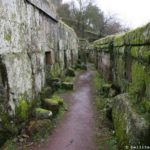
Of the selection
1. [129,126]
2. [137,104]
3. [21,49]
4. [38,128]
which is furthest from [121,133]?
[21,49]

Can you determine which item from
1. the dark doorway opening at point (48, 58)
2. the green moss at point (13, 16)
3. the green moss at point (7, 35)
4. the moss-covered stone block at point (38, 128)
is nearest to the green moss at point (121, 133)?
the moss-covered stone block at point (38, 128)

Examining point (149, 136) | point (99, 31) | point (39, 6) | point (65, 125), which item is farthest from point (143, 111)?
point (99, 31)

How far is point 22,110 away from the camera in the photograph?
477 centimetres

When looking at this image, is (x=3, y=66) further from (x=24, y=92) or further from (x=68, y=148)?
(x=68, y=148)

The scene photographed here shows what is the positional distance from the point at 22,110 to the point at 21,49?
122 cm

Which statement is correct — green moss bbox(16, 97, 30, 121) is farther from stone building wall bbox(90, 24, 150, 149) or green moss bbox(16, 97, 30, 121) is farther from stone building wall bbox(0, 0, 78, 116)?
stone building wall bbox(90, 24, 150, 149)

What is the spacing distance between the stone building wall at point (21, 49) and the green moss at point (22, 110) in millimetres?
99

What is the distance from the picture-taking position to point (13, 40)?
462 cm

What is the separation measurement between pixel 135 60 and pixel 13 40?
224 cm

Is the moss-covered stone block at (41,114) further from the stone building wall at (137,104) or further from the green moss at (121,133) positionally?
the green moss at (121,133)

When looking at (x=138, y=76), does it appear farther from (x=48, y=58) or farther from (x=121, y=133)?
(x=48, y=58)

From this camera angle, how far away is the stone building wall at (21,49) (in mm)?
4203

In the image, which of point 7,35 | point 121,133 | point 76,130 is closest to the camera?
point 121,133

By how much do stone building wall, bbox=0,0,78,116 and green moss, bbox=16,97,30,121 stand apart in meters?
0.10
